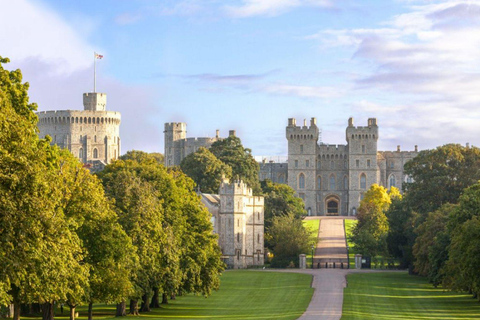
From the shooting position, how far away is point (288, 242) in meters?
80.9

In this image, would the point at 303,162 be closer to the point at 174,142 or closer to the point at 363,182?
the point at 363,182

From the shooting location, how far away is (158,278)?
42750mm

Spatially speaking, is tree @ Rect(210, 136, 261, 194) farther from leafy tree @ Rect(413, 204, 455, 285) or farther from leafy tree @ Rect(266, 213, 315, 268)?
leafy tree @ Rect(413, 204, 455, 285)

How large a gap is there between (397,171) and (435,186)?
65.4m

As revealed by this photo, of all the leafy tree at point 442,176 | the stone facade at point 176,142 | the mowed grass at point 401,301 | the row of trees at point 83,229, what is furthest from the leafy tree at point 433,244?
the stone facade at point 176,142

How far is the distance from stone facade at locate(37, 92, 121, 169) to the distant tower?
8123 millimetres

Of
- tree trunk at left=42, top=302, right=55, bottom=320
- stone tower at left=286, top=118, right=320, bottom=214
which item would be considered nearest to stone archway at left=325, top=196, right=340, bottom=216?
stone tower at left=286, top=118, right=320, bottom=214

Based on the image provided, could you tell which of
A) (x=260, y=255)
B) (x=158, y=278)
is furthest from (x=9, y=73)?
(x=260, y=255)

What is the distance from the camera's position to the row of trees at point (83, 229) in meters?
24.0

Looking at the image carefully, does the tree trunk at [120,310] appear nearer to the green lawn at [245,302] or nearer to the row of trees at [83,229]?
the row of trees at [83,229]

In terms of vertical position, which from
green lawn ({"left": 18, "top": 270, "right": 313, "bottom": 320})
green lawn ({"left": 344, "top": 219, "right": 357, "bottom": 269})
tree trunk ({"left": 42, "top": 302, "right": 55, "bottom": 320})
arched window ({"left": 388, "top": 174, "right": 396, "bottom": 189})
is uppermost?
arched window ({"left": 388, "top": 174, "right": 396, "bottom": 189})

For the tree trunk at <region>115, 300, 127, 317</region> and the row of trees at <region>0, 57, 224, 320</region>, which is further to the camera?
the tree trunk at <region>115, 300, 127, 317</region>

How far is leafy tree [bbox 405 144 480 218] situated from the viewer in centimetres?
7175

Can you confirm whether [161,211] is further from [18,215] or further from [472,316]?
[18,215]
